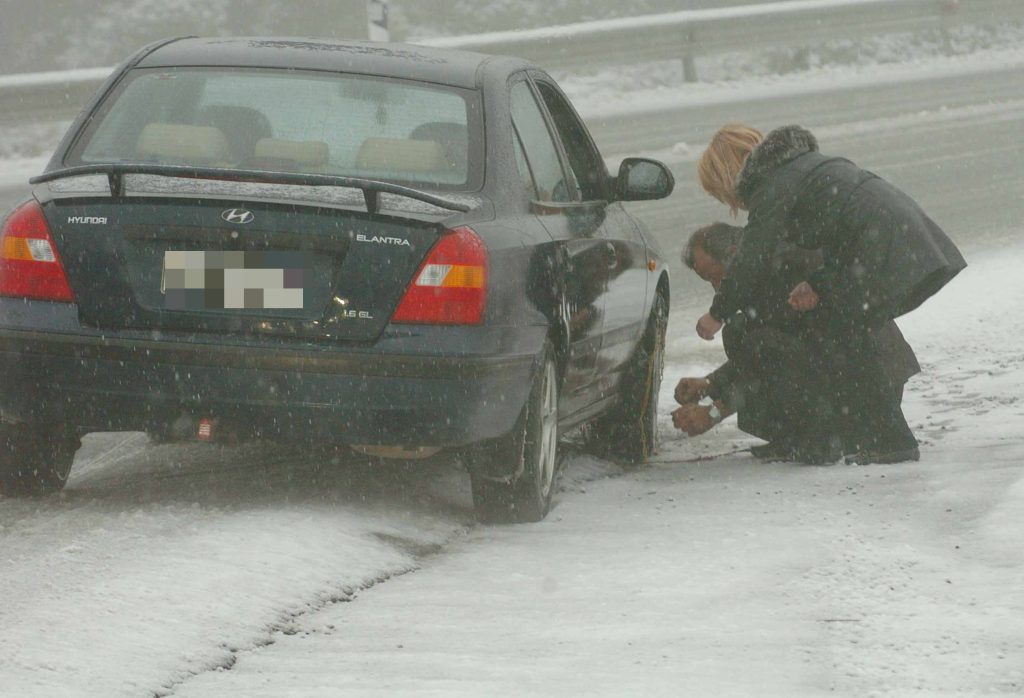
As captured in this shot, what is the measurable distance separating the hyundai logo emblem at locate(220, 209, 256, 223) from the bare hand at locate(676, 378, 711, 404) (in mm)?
2813

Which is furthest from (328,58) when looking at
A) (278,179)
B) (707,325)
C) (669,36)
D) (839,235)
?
(669,36)

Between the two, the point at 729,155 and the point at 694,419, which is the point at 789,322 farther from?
the point at 729,155

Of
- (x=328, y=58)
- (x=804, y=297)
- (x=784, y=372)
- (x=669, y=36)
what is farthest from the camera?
(x=669, y=36)

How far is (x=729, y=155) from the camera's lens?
7961mm

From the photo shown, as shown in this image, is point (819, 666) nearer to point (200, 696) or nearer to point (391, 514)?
point (200, 696)

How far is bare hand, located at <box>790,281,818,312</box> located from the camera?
7.34 metres

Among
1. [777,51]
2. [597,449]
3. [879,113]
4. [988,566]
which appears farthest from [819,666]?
[777,51]

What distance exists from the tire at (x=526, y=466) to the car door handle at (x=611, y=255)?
83 centimetres

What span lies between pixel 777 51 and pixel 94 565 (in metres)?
22.5

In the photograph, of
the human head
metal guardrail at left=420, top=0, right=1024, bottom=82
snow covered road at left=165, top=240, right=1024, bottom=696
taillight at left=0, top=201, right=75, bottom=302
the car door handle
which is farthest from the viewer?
metal guardrail at left=420, top=0, right=1024, bottom=82

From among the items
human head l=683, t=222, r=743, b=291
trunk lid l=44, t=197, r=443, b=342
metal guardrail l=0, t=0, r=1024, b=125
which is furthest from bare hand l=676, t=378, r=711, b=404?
metal guardrail l=0, t=0, r=1024, b=125

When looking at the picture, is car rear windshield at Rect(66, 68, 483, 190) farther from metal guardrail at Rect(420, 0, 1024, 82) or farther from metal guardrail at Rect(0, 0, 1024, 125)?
metal guardrail at Rect(420, 0, 1024, 82)

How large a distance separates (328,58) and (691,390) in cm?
231

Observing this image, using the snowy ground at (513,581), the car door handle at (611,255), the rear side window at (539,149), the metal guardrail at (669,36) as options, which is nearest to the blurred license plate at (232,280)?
the snowy ground at (513,581)
